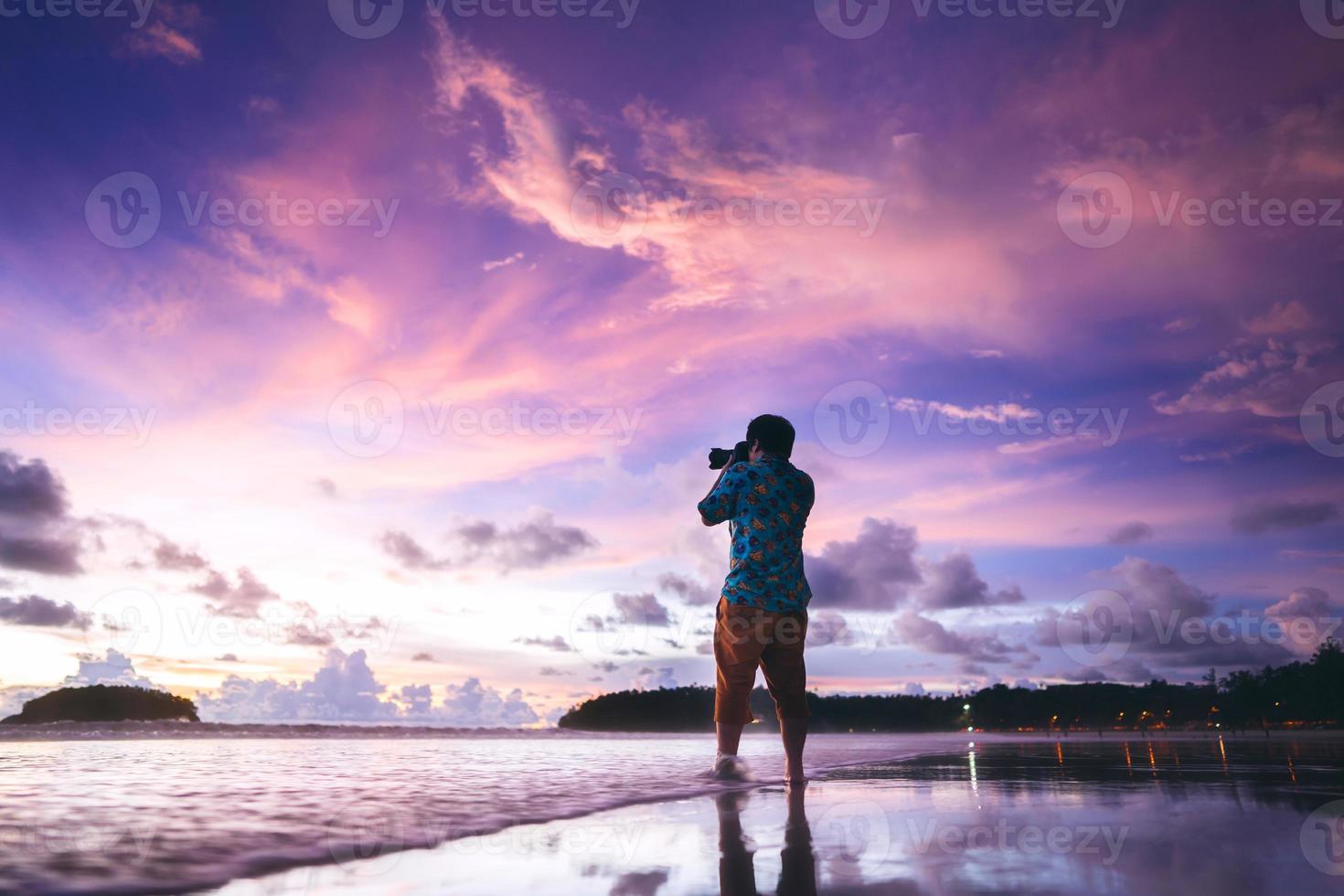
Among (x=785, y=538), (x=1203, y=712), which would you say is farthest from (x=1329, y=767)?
(x=1203, y=712)

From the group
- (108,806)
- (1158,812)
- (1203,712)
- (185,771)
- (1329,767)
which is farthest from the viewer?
(1203,712)

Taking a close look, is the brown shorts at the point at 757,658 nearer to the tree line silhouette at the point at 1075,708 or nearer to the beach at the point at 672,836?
the beach at the point at 672,836

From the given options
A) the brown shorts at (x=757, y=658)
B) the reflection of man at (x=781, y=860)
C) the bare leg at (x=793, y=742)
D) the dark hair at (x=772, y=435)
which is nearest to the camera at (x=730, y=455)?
the dark hair at (x=772, y=435)

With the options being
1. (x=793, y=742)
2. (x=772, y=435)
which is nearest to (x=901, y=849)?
(x=793, y=742)

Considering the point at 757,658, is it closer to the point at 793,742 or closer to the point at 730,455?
the point at 793,742

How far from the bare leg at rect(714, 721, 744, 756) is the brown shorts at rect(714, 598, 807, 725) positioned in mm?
52

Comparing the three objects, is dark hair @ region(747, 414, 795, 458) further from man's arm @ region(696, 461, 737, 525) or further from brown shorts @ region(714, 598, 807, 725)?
brown shorts @ region(714, 598, 807, 725)

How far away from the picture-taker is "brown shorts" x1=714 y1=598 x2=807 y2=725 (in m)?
5.36

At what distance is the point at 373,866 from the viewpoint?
99.3 inches

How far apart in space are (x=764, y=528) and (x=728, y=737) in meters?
1.53

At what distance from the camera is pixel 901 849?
2.69 m

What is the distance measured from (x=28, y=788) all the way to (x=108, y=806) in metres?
1.45

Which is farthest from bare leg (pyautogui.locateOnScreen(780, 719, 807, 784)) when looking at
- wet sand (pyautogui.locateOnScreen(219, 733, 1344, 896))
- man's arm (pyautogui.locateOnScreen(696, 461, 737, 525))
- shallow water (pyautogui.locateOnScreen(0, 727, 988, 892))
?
man's arm (pyautogui.locateOnScreen(696, 461, 737, 525))

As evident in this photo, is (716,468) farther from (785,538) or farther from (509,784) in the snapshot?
(509,784)
